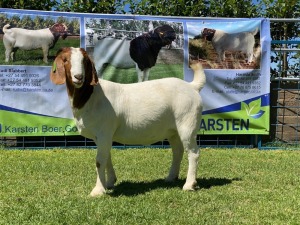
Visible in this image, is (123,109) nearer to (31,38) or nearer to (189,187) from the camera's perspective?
(189,187)

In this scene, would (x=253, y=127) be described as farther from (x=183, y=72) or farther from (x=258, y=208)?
(x=258, y=208)

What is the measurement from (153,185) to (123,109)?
127 cm

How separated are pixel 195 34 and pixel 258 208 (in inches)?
214

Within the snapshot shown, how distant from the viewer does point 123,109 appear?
574 centimetres

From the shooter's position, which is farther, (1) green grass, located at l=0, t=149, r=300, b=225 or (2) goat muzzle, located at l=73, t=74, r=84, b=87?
(2) goat muzzle, located at l=73, t=74, r=84, b=87

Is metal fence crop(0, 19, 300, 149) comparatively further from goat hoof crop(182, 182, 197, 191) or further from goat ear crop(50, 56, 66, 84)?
goat ear crop(50, 56, 66, 84)

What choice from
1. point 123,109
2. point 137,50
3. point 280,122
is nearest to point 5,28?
point 137,50

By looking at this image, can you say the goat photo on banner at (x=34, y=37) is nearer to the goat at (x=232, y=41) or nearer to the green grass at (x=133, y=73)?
the green grass at (x=133, y=73)

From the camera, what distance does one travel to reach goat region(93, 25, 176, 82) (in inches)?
377

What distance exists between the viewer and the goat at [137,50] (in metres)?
9.57

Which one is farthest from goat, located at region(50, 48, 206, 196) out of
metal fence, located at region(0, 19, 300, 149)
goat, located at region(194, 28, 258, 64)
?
metal fence, located at region(0, 19, 300, 149)

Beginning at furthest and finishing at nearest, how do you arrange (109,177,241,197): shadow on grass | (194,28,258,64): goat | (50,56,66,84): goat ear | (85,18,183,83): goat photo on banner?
(194,28,258,64): goat
(85,18,183,83): goat photo on banner
(109,177,241,197): shadow on grass
(50,56,66,84): goat ear

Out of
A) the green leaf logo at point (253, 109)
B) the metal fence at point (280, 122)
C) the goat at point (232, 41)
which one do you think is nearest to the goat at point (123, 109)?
the goat at point (232, 41)

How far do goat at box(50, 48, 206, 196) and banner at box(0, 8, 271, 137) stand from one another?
3518mm
